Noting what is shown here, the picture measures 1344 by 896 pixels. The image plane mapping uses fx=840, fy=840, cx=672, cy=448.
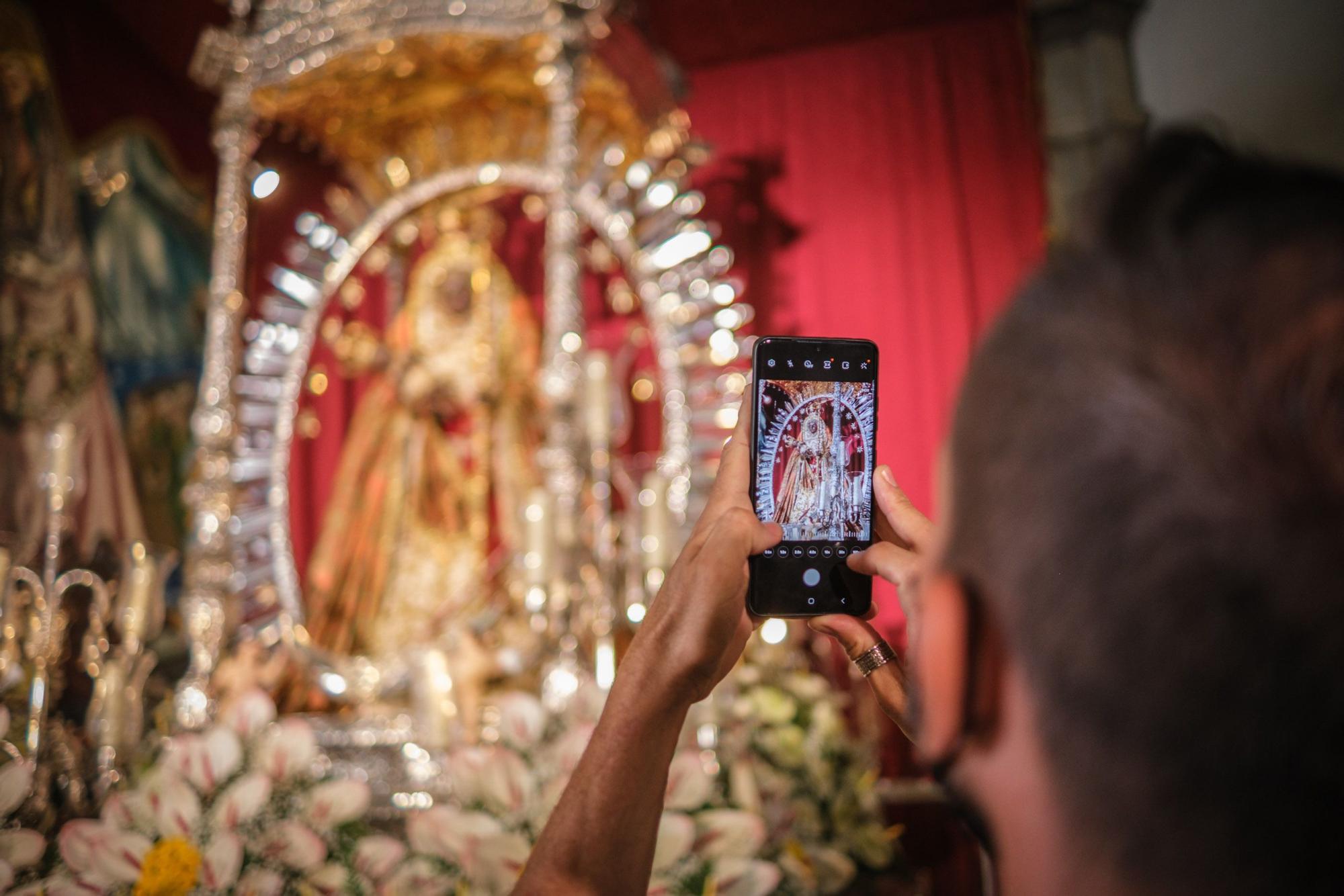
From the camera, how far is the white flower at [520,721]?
76 cm

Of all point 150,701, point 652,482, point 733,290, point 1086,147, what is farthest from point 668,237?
point 150,701

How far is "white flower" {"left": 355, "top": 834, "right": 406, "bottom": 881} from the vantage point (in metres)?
0.66

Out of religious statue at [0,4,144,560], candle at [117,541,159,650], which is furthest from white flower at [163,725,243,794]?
religious statue at [0,4,144,560]

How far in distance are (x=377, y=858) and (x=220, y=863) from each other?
11cm

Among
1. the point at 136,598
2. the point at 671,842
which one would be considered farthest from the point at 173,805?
the point at 136,598

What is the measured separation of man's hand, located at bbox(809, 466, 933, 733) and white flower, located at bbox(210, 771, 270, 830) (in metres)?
0.47

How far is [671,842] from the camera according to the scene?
0.62 metres

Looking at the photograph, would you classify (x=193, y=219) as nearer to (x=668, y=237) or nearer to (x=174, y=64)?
(x=174, y=64)

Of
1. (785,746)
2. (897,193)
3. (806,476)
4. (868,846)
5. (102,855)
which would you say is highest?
(897,193)

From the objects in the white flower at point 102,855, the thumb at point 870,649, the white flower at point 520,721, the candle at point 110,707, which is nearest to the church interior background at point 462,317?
the candle at point 110,707

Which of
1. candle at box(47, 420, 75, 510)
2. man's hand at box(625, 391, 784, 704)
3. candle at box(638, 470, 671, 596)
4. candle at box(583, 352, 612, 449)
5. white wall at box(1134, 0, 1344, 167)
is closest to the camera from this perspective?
man's hand at box(625, 391, 784, 704)

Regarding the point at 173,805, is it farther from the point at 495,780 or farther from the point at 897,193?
the point at 897,193

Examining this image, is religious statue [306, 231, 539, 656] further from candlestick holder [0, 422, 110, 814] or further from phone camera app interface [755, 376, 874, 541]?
phone camera app interface [755, 376, 874, 541]

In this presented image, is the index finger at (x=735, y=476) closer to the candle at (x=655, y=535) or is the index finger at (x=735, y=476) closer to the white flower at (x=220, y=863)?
the white flower at (x=220, y=863)
